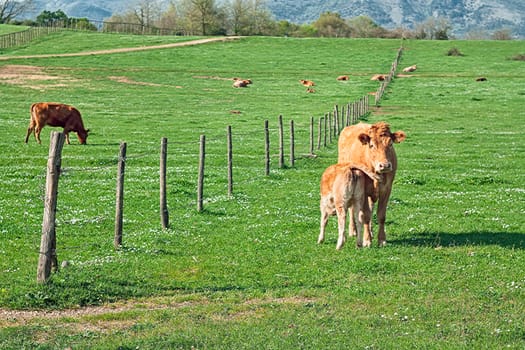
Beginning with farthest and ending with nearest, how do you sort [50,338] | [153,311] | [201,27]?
[201,27], [153,311], [50,338]

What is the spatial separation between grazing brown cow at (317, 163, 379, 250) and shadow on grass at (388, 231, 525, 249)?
1.00 m

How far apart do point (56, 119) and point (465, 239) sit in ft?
82.1

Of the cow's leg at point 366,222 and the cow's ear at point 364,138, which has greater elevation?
the cow's ear at point 364,138

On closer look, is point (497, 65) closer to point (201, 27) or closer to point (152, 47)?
point (152, 47)

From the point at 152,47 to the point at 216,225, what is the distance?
3430 inches

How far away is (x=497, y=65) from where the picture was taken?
9106cm

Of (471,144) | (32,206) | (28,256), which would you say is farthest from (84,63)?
(28,256)

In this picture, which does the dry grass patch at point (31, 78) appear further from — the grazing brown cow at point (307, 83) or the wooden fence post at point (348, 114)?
the wooden fence post at point (348, 114)

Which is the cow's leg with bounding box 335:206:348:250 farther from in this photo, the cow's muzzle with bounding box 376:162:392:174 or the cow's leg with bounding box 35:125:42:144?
the cow's leg with bounding box 35:125:42:144

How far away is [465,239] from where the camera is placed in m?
16.9

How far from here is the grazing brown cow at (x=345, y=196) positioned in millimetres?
15781

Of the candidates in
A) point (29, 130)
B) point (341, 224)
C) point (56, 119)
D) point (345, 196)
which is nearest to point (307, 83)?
point (56, 119)

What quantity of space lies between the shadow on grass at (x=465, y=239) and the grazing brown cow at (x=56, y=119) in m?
22.7

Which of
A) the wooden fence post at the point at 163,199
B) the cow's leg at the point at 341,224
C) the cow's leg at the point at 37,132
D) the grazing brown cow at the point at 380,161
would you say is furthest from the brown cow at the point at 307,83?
the cow's leg at the point at 341,224
